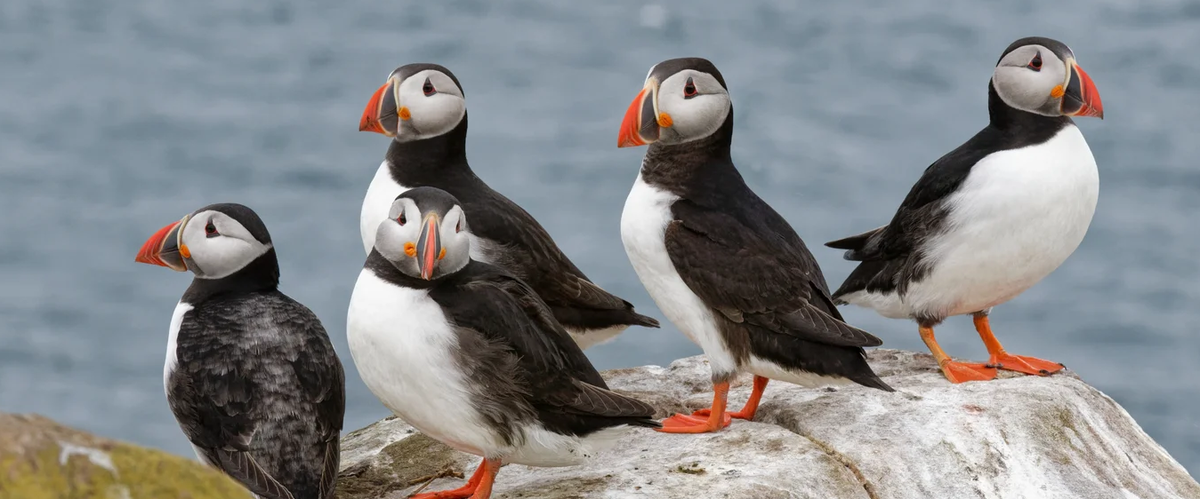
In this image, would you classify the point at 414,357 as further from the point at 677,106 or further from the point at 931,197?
the point at 931,197

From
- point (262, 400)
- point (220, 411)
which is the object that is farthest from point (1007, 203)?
point (220, 411)

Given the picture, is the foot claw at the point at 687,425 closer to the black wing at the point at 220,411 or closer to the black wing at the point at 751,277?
the black wing at the point at 751,277

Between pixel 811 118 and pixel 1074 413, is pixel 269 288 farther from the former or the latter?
pixel 811 118

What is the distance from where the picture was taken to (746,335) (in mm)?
5492

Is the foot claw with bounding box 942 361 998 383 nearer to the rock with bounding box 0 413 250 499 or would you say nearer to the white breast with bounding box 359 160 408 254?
the white breast with bounding box 359 160 408 254

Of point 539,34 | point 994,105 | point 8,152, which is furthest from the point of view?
point 539,34

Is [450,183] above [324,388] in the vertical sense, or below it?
above

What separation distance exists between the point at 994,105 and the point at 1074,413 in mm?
1370

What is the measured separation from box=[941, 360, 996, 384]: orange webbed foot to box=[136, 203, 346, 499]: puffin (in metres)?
2.58

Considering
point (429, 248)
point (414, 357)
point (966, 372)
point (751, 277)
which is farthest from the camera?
point (966, 372)

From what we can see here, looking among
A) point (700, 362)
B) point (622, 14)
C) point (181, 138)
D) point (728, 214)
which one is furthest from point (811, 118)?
point (728, 214)

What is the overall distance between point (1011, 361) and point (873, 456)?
152 cm

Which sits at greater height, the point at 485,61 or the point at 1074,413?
the point at 485,61

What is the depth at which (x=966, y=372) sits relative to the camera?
6.29m
